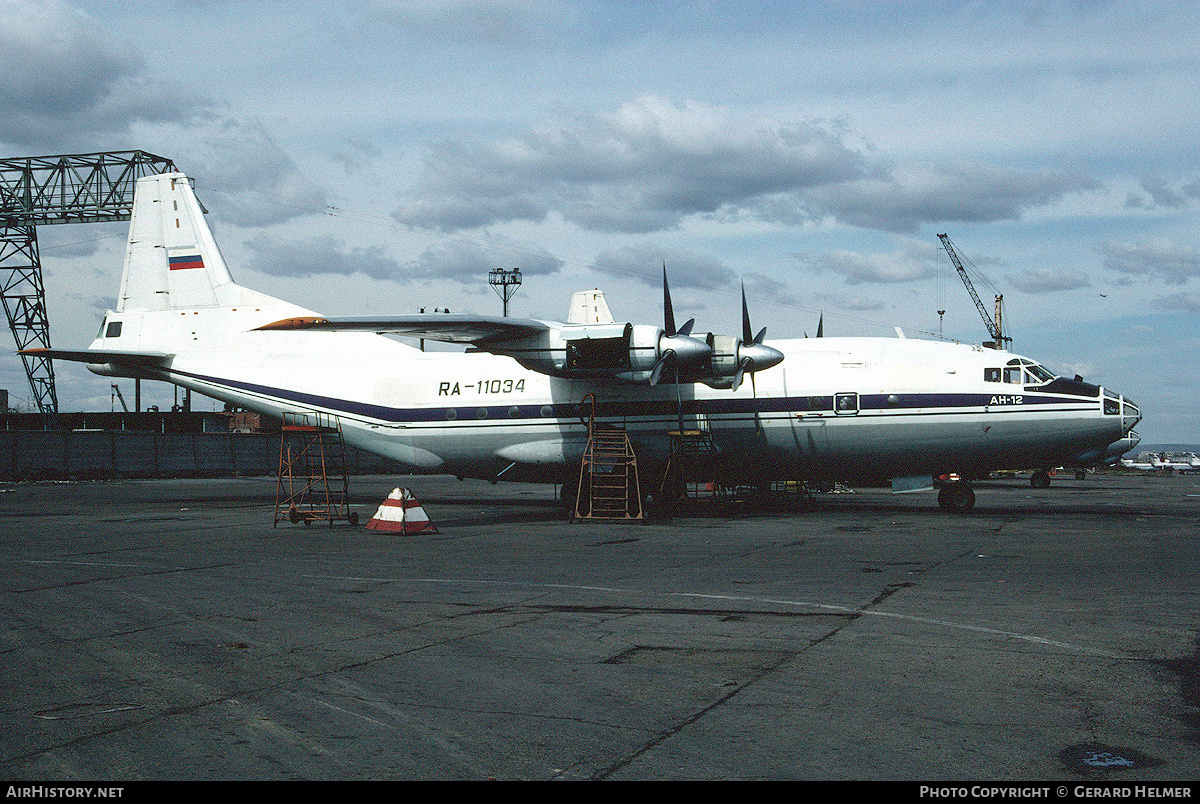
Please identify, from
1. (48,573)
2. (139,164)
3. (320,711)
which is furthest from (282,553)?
(139,164)

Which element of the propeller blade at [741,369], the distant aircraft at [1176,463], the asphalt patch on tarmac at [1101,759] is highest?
the propeller blade at [741,369]

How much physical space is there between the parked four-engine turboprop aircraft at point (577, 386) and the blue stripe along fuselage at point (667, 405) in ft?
0.15

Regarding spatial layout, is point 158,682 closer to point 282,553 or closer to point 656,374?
point 282,553

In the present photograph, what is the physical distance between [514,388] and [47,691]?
2117cm

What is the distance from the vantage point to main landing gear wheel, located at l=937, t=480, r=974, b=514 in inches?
1045

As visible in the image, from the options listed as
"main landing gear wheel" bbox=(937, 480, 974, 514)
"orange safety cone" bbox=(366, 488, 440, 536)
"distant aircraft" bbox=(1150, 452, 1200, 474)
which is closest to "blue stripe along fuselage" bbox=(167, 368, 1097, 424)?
"main landing gear wheel" bbox=(937, 480, 974, 514)

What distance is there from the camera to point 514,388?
1099 inches

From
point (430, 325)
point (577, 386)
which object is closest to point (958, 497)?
point (577, 386)

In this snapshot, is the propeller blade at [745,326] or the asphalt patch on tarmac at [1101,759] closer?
the asphalt patch on tarmac at [1101,759]

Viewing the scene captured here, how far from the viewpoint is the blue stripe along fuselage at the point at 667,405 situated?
79.0 feet

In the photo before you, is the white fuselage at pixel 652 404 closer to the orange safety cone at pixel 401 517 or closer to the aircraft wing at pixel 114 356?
the aircraft wing at pixel 114 356

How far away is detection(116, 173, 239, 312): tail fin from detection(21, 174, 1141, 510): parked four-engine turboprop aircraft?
0.16ft

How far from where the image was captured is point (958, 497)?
2661 cm

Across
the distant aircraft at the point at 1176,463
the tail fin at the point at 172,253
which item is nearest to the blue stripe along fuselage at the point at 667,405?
the tail fin at the point at 172,253
